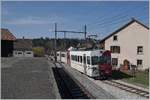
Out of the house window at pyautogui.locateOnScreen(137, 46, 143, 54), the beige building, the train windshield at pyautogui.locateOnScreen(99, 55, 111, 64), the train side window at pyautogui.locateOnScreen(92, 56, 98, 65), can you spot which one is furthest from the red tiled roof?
the house window at pyautogui.locateOnScreen(137, 46, 143, 54)

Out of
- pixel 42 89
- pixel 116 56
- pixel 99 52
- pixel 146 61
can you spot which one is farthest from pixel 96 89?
pixel 116 56

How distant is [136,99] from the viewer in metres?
23.0

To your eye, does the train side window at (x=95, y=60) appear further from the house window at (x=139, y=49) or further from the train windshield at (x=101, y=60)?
the house window at (x=139, y=49)

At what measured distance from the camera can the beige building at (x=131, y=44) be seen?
5959 cm

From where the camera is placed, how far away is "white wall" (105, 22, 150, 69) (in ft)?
196

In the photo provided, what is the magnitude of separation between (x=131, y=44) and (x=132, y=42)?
375mm

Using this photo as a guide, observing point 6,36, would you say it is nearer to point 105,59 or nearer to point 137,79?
point 105,59

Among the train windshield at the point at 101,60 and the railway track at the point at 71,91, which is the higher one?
the train windshield at the point at 101,60

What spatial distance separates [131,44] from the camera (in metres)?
61.3

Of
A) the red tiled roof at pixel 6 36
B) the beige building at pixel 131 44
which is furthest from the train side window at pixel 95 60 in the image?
the beige building at pixel 131 44

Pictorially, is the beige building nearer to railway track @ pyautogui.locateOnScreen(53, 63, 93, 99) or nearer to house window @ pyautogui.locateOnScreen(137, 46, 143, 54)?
house window @ pyautogui.locateOnScreen(137, 46, 143, 54)

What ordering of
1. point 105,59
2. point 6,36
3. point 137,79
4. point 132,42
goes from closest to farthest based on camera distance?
point 137,79 → point 105,59 → point 6,36 → point 132,42

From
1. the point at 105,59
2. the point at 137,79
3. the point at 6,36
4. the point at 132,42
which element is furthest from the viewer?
the point at 132,42

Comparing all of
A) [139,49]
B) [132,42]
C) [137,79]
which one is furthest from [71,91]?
[132,42]
